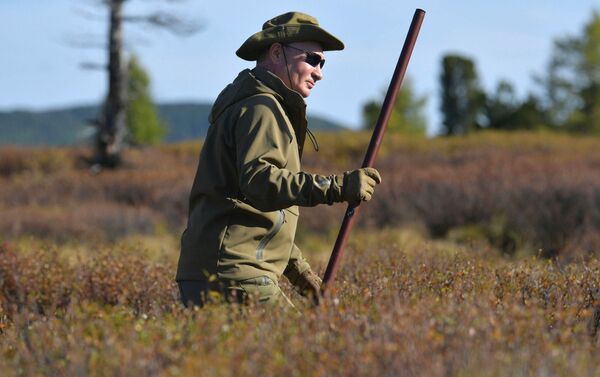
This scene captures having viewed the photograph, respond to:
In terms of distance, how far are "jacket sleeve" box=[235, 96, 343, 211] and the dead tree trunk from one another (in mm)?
17475

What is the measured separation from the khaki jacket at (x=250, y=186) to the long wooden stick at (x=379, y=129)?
0.21 metres

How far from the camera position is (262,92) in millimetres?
4223

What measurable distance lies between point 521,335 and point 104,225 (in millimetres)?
10883

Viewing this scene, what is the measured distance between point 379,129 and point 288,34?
1.98 feet

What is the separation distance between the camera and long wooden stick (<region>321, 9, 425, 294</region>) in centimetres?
444

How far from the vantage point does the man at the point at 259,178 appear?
402cm

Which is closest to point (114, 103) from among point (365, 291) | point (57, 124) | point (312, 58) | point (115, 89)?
point (115, 89)

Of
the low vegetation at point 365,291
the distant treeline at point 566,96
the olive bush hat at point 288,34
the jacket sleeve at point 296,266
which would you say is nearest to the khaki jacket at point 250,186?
the olive bush hat at point 288,34

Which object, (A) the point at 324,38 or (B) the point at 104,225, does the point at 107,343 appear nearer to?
(A) the point at 324,38

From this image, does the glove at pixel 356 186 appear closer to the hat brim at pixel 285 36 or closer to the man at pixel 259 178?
the man at pixel 259 178

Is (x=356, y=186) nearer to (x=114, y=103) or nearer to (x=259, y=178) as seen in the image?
(x=259, y=178)

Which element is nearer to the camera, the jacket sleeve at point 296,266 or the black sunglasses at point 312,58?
the black sunglasses at point 312,58

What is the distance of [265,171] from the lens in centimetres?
398

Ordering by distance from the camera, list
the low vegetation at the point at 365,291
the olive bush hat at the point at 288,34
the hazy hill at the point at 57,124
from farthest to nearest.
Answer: the hazy hill at the point at 57,124 < the olive bush hat at the point at 288,34 < the low vegetation at the point at 365,291
